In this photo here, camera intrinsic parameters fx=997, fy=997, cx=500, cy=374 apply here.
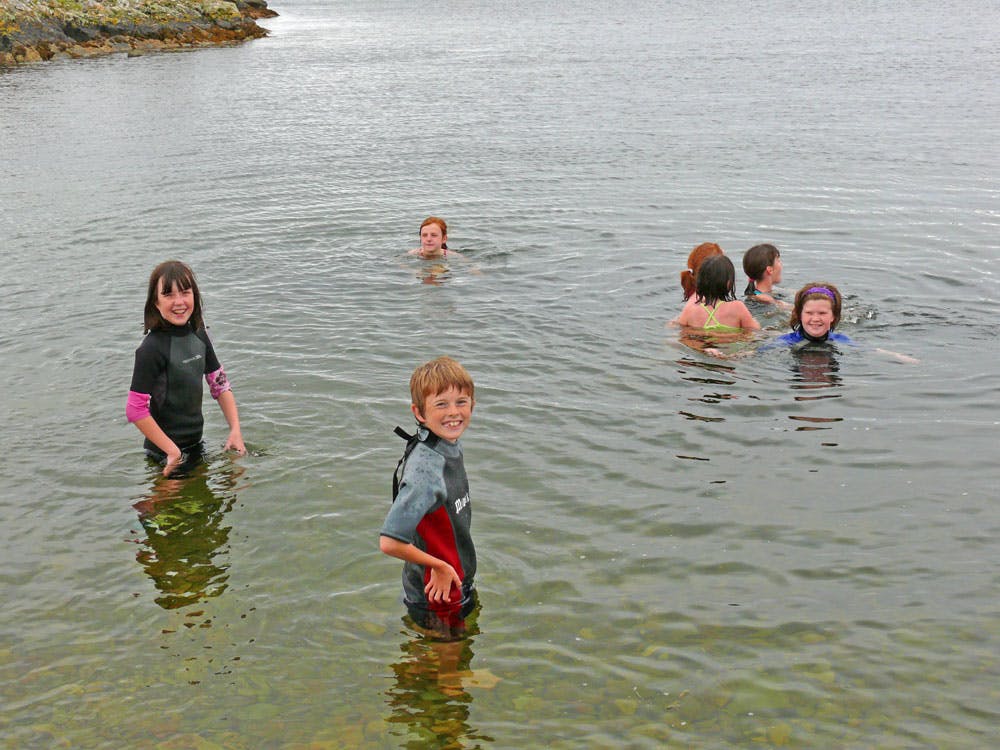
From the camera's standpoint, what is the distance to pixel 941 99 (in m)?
29.4

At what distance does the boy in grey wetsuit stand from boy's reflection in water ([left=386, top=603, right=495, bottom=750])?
1.03ft

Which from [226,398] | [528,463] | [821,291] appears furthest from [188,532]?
[821,291]

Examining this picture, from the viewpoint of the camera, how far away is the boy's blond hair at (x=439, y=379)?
18.5ft

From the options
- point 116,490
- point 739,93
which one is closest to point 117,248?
point 116,490

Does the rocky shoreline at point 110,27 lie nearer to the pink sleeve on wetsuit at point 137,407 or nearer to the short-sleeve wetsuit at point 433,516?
the pink sleeve on wetsuit at point 137,407

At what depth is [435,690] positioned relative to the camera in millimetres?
6031

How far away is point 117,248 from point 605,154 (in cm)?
1205

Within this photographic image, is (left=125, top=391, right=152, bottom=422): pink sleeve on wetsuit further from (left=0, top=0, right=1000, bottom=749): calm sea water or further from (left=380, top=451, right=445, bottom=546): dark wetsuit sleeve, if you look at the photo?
(left=380, top=451, right=445, bottom=546): dark wetsuit sleeve

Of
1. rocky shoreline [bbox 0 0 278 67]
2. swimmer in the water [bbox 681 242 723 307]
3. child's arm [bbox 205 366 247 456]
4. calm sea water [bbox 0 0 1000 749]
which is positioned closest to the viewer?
calm sea water [bbox 0 0 1000 749]

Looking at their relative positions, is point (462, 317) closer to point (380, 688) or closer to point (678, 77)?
point (380, 688)

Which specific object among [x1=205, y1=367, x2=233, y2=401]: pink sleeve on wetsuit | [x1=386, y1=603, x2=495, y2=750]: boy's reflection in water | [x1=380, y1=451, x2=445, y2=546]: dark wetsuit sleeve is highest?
[x1=205, y1=367, x2=233, y2=401]: pink sleeve on wetsuit

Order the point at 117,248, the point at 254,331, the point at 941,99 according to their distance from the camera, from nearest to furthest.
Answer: the point at 254,331, the point at 117,248, the point at 941,99

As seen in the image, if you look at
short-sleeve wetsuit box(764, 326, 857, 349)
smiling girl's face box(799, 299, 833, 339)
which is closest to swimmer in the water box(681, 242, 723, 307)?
short-sleeve wetsuit box(764, 326, 857, 349)

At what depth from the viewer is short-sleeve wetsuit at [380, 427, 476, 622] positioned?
562 cm
